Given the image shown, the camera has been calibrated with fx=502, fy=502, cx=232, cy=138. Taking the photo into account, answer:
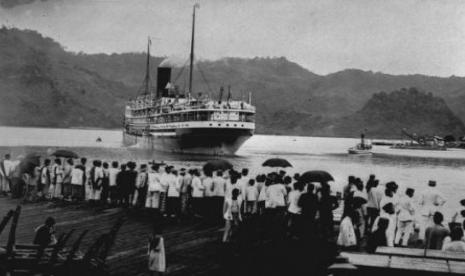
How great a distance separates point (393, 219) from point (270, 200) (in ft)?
8.47

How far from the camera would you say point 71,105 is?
185 m

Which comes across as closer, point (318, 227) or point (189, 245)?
point (189, 245)

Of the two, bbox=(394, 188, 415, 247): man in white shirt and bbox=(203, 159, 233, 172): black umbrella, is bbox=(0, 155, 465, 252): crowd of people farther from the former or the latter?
bbox=(203, 159, 233, 172): black umbrella

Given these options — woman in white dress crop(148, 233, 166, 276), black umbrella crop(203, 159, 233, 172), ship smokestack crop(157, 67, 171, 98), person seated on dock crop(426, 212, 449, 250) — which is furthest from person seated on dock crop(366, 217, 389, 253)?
ship smokestack crop(157, 67, 171, 98)

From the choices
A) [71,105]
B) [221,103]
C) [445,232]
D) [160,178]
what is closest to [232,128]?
[221,103]

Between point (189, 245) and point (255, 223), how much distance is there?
1953mm

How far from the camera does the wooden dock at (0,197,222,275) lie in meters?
8.41

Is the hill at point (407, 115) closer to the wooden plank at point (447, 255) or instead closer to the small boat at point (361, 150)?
the small boat at point (361, 150)

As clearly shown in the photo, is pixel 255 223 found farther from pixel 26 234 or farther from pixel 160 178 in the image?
pixel 26 234

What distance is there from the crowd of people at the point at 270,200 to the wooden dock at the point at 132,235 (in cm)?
59

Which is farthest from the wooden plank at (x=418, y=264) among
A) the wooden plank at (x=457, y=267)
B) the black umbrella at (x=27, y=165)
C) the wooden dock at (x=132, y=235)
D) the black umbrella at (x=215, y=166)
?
the black umbrella at (x=27, y=165)

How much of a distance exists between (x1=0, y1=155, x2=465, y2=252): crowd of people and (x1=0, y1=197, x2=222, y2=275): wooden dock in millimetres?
593

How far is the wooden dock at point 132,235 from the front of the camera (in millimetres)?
8414

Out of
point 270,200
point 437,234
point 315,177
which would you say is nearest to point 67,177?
point 270,200
